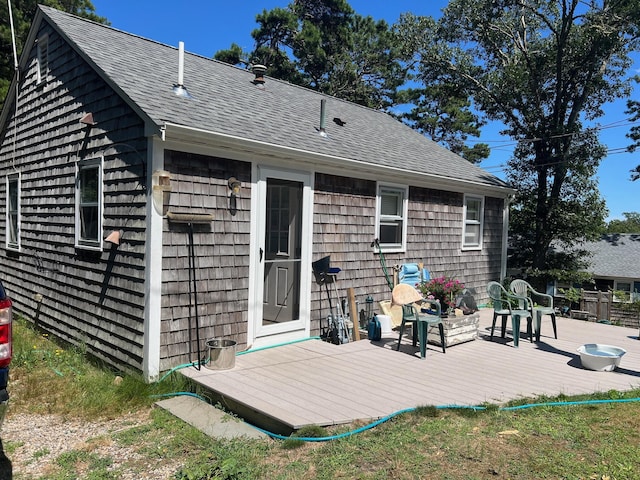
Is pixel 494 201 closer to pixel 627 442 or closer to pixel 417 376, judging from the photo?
pixel 417 376

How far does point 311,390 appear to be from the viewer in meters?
4.53

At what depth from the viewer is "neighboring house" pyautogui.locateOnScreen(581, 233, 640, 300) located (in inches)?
910

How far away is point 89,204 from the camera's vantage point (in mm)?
6055

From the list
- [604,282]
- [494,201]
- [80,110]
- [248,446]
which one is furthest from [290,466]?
[604,282]

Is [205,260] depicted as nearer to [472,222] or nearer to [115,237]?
[115,237]

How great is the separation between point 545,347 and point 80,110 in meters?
7.10

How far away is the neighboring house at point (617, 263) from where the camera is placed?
23125mm

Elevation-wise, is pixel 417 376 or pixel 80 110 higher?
pixel 80 110

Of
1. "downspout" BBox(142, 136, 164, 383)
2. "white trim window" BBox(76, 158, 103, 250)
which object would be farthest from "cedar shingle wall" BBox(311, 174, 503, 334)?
"white trim window" BBox(76, 158, 103, 250)

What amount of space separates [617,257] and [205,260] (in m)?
25.2

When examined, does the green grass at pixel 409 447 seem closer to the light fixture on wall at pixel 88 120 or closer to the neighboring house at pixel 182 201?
the neighboring house at pixel 182 201

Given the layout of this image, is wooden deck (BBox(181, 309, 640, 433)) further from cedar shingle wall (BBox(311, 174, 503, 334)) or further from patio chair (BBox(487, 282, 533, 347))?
cedar shingle wall (BBox(311, 174, 503, 334))

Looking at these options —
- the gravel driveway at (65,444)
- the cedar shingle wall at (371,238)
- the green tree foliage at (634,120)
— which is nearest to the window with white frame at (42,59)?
the cedar shingle wall at (371,238)

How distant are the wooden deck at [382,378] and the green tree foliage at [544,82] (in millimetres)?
7886
